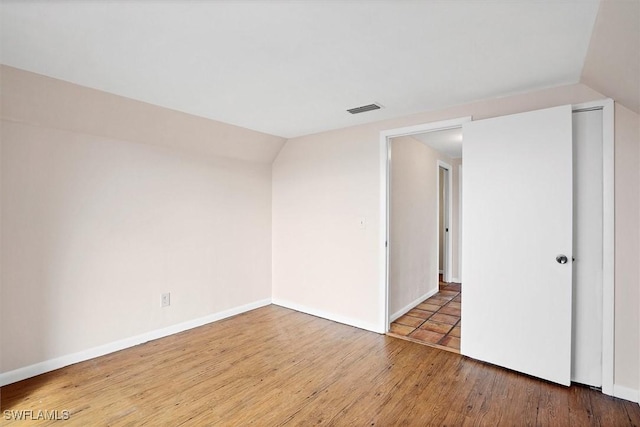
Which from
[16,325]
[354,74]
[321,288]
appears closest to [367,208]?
[321,288]

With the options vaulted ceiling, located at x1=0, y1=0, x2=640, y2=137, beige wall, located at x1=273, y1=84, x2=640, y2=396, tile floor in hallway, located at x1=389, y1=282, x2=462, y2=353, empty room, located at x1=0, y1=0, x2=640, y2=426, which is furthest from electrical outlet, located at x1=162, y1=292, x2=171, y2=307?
tile floor in hallway, located at x1=389, y1=282, x2=462, y2=353

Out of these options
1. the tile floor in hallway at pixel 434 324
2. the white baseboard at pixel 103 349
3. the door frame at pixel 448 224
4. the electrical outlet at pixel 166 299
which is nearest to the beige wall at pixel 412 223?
the tile floor in hallway at pixel 434 324

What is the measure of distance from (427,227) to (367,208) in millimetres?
1710

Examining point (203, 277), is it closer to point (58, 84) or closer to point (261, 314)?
point (261, 314)

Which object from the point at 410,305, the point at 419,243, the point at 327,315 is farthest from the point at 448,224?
the point at 327,315

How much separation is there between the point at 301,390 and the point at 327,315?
1549 millimetres

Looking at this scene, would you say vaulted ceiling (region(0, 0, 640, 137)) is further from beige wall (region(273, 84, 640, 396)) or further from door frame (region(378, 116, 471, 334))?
door frame (region(378, 116, 471, 334))

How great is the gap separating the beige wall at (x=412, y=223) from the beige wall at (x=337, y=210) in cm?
32

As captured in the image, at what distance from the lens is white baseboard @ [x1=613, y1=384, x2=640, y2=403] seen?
2.15 meters

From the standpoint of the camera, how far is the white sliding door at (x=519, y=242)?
236cm

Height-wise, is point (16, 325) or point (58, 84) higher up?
point (58, 84)

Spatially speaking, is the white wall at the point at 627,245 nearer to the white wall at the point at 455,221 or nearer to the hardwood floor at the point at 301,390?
the hardwood floor at the point at 301,390

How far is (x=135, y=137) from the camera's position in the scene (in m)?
3.08

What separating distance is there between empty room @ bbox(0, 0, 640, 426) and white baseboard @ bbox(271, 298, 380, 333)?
25 millimetres
